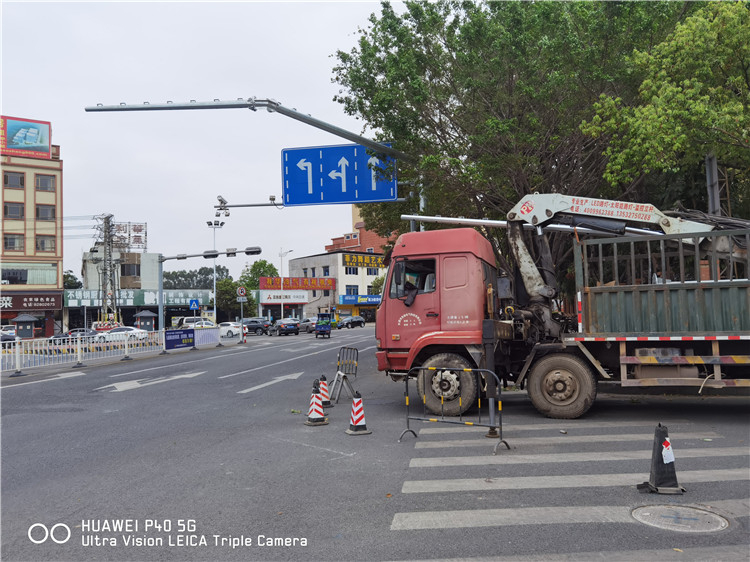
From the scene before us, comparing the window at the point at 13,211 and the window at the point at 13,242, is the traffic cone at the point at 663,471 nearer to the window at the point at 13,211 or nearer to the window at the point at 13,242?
the window at the point at 13,242

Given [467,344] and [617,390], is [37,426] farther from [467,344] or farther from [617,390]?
[617,390]

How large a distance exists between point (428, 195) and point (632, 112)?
6.14 meters

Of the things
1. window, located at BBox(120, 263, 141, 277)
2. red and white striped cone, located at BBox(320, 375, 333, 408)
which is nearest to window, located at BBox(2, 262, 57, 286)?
window, located at BBox(120, 263, 141, 277)

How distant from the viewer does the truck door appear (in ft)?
33.3

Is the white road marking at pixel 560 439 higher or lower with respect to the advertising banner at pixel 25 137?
lower

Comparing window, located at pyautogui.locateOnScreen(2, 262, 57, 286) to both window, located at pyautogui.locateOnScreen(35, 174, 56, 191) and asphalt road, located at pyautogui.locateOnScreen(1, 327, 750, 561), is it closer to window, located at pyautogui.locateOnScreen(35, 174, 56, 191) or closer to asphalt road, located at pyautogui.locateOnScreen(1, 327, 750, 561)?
window, located at pyautogui.locateOnScreen(35, 174, 56, 191)

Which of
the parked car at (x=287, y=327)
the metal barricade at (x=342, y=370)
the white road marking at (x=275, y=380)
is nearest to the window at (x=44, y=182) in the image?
the parked car at (x=287, y=327)

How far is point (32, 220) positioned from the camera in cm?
5631

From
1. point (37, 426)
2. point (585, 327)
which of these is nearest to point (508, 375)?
point (585, 327)

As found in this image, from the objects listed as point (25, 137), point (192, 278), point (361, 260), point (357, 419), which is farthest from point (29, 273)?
point (192, 278)

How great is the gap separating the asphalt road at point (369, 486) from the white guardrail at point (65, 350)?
37.0 ft

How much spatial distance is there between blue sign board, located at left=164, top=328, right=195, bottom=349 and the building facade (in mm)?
31770

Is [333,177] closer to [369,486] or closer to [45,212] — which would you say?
[369,486]

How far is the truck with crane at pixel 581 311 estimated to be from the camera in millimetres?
8578
